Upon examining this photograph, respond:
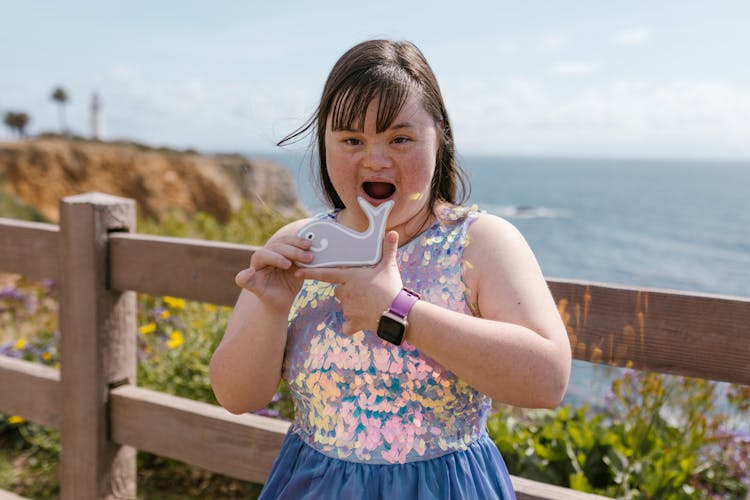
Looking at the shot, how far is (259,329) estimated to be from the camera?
1.42 meters

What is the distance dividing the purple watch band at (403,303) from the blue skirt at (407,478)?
0.32 metres

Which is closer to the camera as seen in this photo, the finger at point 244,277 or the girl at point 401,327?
the girl at point 401,327

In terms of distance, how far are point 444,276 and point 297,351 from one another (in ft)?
1.12

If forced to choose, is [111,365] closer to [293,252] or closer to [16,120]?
[293,252]

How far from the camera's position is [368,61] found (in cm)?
135

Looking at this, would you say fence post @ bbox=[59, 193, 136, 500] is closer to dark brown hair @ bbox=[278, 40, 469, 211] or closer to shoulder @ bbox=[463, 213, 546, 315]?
dark brown hair @ bbox=[278, 40, 469, 211]

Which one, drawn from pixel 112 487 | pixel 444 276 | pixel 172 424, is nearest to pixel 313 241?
pixel 444 276

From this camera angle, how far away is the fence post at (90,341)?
237 centimetres

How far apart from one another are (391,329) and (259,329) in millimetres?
345

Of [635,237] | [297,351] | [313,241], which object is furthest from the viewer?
[635,237]

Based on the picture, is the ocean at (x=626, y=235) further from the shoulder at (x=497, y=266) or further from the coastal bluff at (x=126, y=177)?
the coastal bluff at (x=126, y=177)

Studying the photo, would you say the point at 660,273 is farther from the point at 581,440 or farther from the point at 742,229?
the point at 581,440

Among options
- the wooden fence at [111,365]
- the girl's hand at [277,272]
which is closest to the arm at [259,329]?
the girl's hand at [277,272]

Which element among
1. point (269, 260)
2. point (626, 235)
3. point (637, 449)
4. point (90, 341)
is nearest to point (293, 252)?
point (269, 260)
